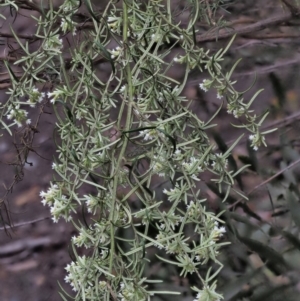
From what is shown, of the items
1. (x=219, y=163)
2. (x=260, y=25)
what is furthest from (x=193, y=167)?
(x=260, y=25)

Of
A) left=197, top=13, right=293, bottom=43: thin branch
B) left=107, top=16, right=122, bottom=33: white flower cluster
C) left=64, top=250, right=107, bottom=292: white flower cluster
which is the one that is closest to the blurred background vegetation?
left=197, top=13, right=293, bottom=43: thin branch

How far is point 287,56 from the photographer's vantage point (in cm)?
126

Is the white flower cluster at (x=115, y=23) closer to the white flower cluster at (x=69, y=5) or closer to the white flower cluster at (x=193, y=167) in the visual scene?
the white flower cluster at (x=69, y=5)

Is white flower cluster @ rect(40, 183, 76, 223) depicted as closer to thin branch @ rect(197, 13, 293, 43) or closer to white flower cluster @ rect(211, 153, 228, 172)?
white flower cluster @ rect(211, 153, 228, 172)

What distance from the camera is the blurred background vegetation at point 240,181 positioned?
3.16 ft

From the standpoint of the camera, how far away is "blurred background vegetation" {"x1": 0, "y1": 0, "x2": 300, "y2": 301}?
3.16 feet

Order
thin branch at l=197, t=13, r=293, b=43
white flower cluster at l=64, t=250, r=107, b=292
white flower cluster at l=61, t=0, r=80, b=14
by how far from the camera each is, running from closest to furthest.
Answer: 1. white flower cluster at l=64, t=250, r=107, b=292
2. white flower cluster at l=61, t=0, r=80, b=14
3. thin branch at l=197, t=13, r=293, b=43

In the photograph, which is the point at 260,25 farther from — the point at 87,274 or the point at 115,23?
the point at 87,274

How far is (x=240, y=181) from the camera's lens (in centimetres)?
105

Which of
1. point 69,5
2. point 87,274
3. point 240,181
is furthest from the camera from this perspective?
point 240,181

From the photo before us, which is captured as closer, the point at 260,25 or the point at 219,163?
the point at 219,163

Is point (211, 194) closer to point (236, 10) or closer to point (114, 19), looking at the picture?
point (236, 10)

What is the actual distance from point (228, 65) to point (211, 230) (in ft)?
2.64

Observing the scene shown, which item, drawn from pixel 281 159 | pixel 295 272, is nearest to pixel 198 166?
pixel 295 272
